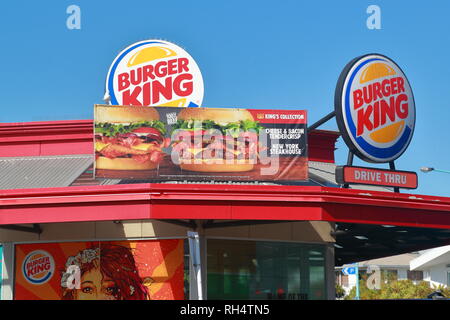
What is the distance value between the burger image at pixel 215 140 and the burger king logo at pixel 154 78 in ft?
17.8

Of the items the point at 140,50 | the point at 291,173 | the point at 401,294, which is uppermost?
the point at 140,50

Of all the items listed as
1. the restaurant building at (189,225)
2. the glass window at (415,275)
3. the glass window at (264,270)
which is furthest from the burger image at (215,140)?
the glass window at (415,275)

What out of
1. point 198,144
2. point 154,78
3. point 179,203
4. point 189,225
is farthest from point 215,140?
point 154,78

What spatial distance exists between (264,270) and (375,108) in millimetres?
6817

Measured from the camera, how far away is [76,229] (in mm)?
24531

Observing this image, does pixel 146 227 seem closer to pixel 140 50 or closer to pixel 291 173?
pixel 291 173

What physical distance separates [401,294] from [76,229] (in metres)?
52.7

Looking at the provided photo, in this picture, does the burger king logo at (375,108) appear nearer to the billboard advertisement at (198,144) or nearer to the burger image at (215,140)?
the billboard advertisement at (198,144)

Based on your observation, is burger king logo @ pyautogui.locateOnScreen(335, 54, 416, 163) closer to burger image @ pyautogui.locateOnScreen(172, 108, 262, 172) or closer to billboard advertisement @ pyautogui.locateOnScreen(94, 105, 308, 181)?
billboard advertisement @ pyautogui.locateOnScreen(94, 105, 308, 181)

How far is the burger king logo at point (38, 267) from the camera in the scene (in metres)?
24.6

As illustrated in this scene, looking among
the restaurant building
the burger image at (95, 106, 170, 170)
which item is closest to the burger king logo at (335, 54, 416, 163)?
the restaurant building

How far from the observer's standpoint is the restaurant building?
21.3 meters

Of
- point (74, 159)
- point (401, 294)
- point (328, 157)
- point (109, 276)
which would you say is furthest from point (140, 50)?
point (401, 294)
